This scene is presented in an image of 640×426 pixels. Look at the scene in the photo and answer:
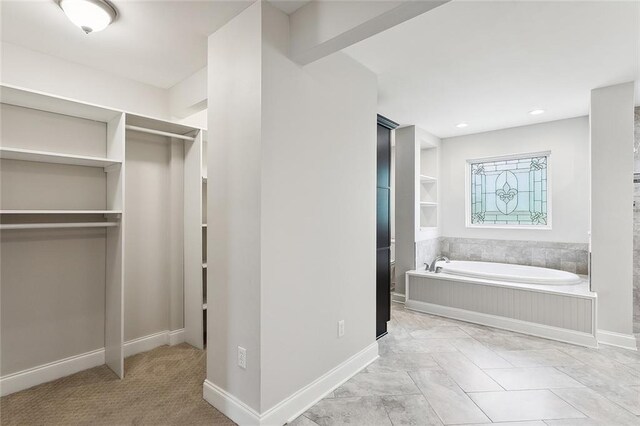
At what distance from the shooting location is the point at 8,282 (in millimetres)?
2346

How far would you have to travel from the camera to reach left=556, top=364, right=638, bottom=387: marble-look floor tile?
2.48 metres

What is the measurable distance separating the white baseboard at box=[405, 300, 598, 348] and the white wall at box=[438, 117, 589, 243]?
4.76 ft

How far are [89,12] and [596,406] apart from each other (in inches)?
157

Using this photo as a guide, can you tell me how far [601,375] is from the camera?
2588 mm

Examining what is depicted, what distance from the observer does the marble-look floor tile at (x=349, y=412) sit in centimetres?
201

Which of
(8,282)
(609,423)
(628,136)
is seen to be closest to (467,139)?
(628,136)

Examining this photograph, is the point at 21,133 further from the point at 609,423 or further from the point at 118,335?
the point at 609,423

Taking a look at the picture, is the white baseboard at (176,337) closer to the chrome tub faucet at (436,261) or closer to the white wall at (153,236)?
the white wall at (153,236)

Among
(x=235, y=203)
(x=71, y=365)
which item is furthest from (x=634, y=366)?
(x=71, y=365)

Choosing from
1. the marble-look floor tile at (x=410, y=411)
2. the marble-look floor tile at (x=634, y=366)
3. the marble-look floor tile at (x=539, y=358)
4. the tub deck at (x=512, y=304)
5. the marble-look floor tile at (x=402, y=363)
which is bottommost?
the marble-look floor tile at (x=410, y=411)

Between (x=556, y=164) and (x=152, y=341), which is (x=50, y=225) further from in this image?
(x=556, y=164)

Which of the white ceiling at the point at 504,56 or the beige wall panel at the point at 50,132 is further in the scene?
the beige wall panel at the point at 50,132

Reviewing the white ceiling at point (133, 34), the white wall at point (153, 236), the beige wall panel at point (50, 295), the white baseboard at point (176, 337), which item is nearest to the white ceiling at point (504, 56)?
the white ceiling at point (133, 34)

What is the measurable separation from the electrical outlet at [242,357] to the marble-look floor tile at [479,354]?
6.50ft
